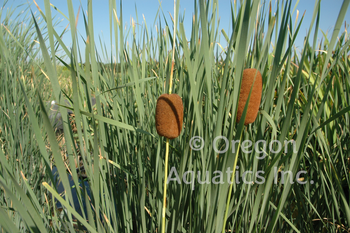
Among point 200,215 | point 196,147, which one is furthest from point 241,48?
point 200,215

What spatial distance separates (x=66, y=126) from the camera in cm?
48

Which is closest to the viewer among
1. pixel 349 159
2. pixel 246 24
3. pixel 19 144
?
pixel 246 24

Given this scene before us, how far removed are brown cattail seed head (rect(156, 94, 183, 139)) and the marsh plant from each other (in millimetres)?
42

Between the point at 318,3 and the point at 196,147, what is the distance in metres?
0.45

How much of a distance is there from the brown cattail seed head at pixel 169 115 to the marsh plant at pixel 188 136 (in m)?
0.04

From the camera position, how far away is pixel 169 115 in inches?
19.8

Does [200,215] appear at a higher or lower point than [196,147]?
lower

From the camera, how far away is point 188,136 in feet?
2.40

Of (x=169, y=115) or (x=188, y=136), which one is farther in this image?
(x=188, y=136)

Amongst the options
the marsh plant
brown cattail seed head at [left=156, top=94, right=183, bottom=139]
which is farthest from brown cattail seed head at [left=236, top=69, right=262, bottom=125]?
brown cattail seed head at [left=156, top=94, right=183, bottom=139]

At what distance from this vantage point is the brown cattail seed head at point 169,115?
19.6 inches

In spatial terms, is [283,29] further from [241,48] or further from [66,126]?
[66,126]

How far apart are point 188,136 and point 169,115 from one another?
246 mm

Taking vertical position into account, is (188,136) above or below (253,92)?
below
